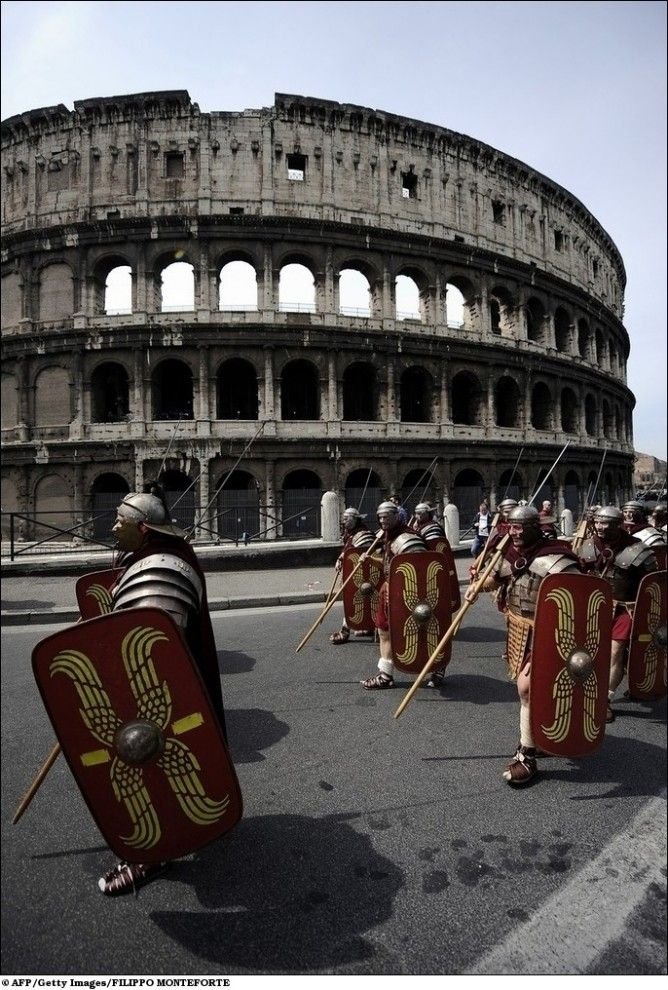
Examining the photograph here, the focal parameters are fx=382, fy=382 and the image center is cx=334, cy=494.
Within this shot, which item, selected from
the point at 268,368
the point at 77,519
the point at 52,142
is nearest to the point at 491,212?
the point at 268,368

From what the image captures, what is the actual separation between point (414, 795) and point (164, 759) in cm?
83

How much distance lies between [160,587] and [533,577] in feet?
4.08

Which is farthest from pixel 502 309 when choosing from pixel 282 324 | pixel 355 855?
pixel 355 855

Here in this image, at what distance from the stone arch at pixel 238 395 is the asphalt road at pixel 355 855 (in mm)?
1937

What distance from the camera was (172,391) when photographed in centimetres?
310

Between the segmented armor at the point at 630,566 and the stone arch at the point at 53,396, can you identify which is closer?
the segmented armor at the point at 630,566

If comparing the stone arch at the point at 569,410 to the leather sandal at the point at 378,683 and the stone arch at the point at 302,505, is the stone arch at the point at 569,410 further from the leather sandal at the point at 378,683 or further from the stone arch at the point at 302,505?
the leather sandal at the point at 378,683

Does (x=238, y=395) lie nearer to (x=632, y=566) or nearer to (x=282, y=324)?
(x=282, y=324)

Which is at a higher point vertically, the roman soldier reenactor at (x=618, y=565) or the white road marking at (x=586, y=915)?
the roman soldier reenactor at (x=618, y=565)

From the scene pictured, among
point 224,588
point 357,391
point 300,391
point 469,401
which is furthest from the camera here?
point 469,401

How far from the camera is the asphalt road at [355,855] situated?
1.19 metres

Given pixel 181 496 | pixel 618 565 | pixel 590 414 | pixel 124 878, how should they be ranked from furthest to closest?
pixel 590 414, pixel 618 565, pixel 181 496, pixel 124 878

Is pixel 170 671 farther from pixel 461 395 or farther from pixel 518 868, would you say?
pixel 461 395

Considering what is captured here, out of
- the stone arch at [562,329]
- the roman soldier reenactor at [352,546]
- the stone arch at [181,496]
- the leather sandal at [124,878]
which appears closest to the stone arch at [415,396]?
the stone arch at [562,329]
